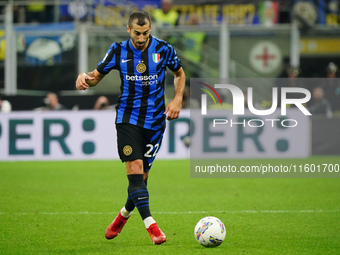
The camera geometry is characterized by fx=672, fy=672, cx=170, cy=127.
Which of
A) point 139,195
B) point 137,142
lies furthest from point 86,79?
point 139,195

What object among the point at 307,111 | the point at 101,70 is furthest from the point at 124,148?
the point at 307,111

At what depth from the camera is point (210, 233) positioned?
6023 mm

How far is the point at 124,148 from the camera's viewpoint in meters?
6.16

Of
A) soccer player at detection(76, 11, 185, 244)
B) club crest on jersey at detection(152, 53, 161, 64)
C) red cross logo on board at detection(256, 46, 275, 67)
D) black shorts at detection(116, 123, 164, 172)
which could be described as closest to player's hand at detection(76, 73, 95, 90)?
soccer player at detection(76, 11, 185, 244)

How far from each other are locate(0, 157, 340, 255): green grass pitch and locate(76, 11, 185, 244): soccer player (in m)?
0.72

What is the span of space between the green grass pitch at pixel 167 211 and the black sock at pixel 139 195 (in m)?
0.34

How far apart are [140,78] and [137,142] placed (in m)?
0.60

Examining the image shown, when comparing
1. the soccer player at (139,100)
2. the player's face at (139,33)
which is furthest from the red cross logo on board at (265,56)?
the player's face at (139,33)

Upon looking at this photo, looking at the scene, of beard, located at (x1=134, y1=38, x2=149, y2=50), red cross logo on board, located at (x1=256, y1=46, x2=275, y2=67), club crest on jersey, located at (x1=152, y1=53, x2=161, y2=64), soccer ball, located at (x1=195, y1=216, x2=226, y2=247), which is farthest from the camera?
red cross logo on board, located at (x1=256, y1=46, x2=275, y2=67)

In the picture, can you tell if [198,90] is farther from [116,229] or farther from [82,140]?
[116,229]

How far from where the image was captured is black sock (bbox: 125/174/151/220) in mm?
6090

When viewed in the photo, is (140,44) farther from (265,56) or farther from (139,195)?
(265,56)

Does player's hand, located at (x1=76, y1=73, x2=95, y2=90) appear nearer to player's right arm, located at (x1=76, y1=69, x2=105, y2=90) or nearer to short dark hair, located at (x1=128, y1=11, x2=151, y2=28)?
player's right arm, located at (x1=76, y1=69, x2=105, y2=90)

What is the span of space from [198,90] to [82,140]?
3.01 meters
